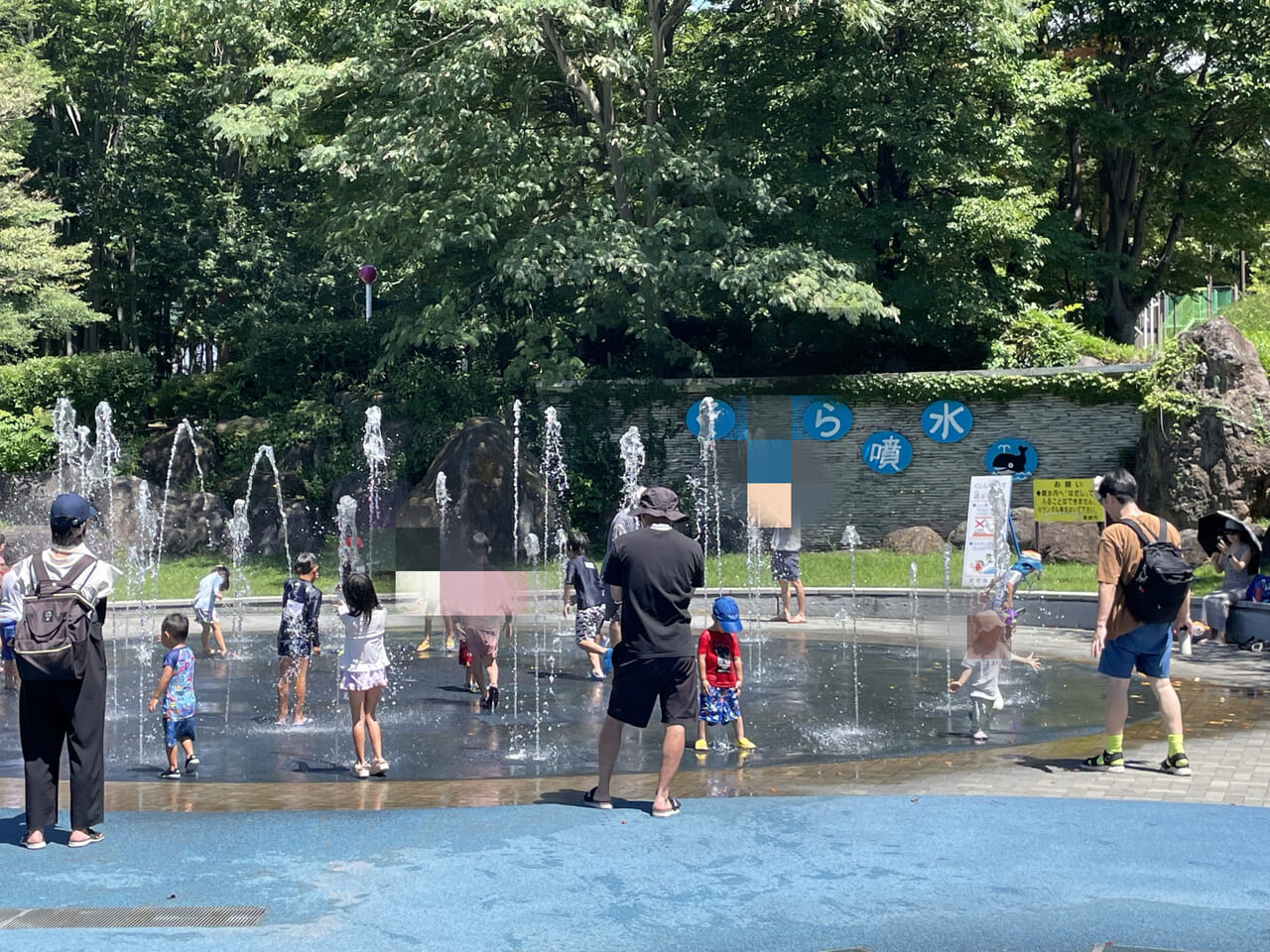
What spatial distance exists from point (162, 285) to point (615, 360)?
1285 centimetres

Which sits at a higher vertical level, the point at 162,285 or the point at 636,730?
the point at 162,285

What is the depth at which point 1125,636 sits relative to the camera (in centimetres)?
864

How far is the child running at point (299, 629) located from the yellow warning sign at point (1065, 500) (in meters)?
14.0

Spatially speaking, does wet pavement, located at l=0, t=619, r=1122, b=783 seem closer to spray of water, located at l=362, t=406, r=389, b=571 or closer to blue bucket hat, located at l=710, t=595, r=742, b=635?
blue bucket hat, located at l=710, t=595, r=742, b=635

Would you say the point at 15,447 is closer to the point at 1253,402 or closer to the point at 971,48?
the point at 971,48

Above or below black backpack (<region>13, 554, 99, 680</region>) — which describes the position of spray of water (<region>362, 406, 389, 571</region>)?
above

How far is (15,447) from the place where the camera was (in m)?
28.3

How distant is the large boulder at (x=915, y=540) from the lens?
79.9 feet

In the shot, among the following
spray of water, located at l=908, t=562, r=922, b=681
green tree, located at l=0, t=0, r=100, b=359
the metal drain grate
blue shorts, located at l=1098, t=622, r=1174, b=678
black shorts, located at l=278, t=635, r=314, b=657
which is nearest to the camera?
the metal drain grate

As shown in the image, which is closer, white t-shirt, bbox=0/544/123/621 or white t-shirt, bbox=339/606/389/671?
white t-shirt, bbox=0/544/123/621

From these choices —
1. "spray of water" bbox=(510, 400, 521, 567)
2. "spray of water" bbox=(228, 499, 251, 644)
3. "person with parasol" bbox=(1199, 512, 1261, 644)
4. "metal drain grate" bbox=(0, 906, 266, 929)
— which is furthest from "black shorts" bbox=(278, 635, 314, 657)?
"spray of water" bbox=(510, 400, 521, 567)

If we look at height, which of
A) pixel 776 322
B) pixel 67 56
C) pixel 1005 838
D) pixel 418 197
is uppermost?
pixel 67 56

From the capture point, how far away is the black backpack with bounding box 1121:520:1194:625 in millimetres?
8398

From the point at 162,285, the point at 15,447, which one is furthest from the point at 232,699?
the point at 162,285
